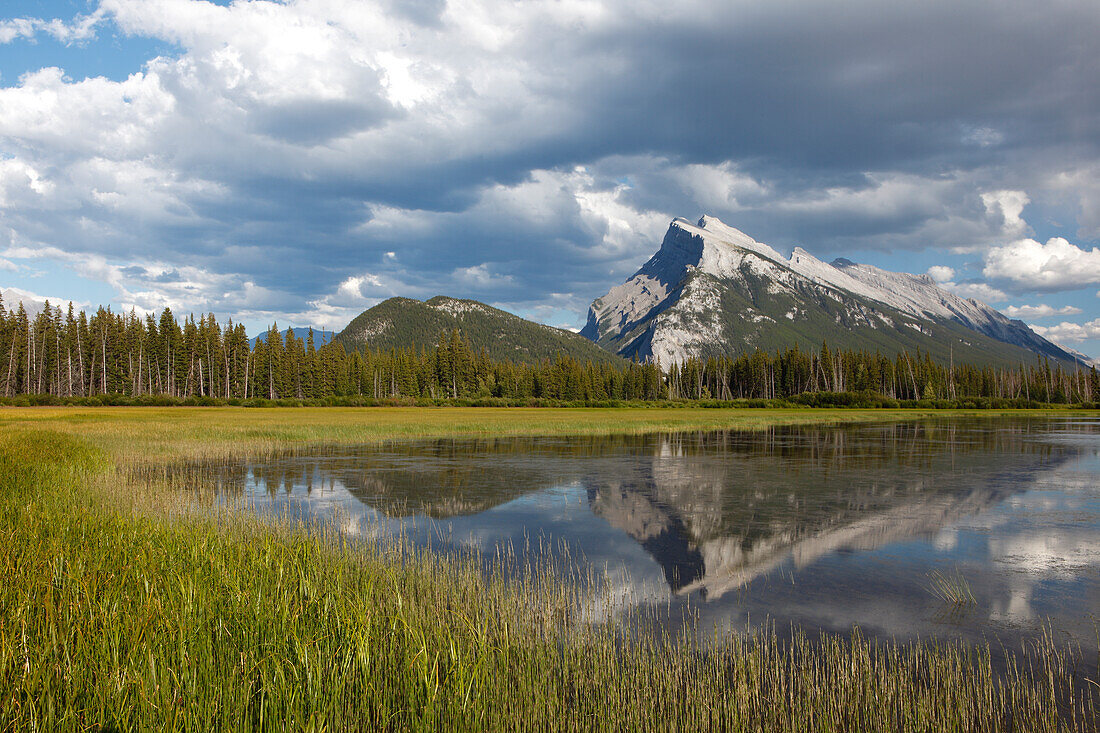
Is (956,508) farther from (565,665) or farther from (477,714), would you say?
(477,714)

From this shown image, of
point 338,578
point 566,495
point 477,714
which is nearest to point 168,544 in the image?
point 338,578

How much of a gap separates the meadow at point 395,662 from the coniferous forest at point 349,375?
110 m


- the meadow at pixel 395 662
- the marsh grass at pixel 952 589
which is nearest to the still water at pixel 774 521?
the marsh grass at pixel 952 589

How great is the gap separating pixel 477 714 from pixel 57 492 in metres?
16.7

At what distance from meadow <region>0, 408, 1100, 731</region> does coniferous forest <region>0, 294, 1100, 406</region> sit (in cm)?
10968

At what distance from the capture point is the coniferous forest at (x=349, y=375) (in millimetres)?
114688

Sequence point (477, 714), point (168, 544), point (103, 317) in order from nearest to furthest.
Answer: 1. point (477, 714)
2. point (168, 544)
3. point (103, 317)

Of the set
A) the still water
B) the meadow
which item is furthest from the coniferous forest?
the meadow

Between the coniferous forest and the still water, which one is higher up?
the coniferous forest

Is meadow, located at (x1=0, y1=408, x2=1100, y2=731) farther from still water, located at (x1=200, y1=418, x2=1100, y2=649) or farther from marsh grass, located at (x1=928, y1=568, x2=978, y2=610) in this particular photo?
marsh grass, located at (x1=928, y1=568, x2=978, y2=610)

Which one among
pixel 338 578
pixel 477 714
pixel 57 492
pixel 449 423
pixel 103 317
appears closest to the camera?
pixel 477 714

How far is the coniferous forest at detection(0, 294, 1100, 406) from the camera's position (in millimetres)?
114688

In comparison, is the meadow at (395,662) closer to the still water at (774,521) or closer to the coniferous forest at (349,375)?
the still water at (774,521)

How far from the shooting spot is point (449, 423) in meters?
61.8
